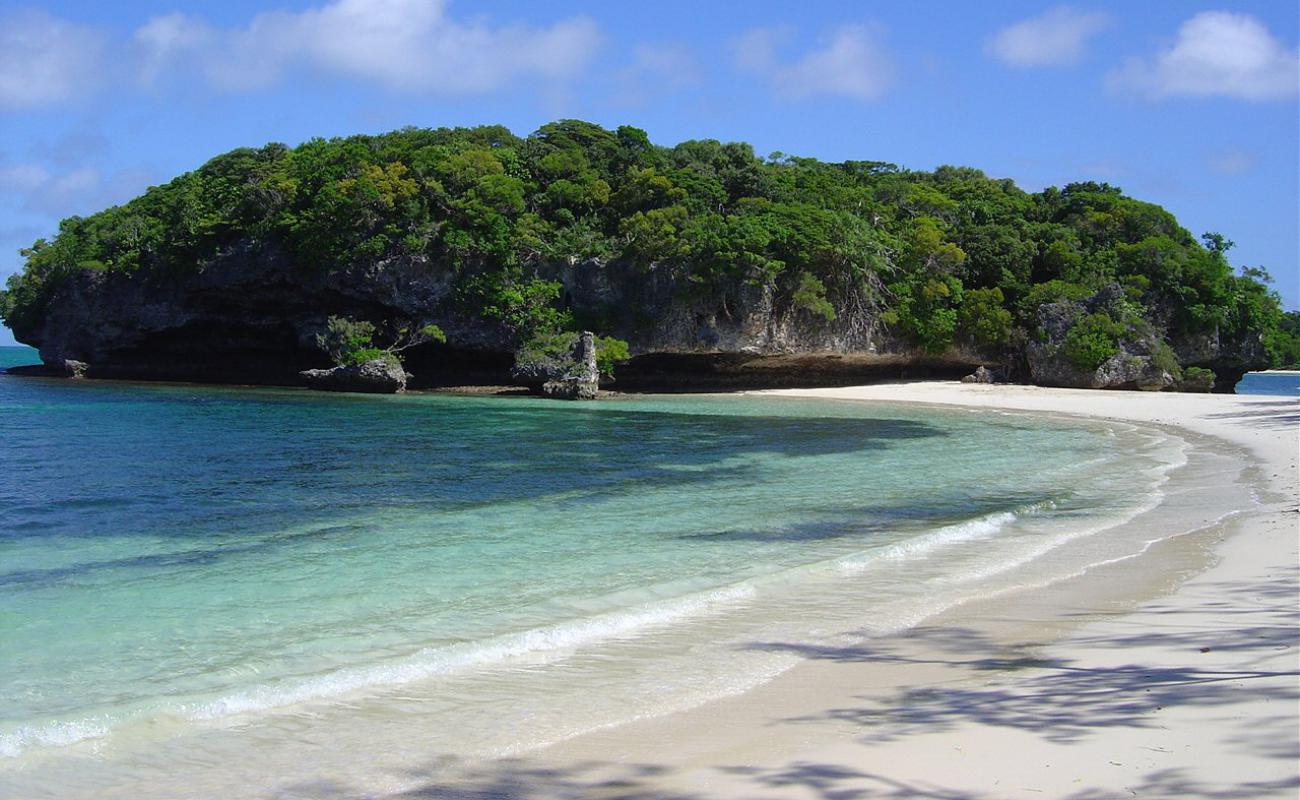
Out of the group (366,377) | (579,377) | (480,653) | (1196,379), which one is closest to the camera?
(480,653)

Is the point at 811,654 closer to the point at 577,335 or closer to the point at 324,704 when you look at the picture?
the point at 324,704

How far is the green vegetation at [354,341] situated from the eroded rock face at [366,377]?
0.73 ft

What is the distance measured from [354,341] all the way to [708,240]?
15.2 meters

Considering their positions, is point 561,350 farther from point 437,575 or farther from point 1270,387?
point 1270,387

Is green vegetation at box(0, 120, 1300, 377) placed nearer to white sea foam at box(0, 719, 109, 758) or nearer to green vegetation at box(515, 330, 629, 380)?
green vegetation at box(515, 330, 629, 380)

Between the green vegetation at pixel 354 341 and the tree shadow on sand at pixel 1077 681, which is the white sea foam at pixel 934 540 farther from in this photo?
the green vegetation at pixel 354 341

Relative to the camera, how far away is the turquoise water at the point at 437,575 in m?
5.22

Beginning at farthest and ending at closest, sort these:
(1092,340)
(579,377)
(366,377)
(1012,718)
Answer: (366,377), (1092,340), (579,377), (1012,718)

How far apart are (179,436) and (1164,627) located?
1994 centimetres

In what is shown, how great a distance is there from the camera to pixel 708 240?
3659cm

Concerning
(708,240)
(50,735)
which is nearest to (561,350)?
(708,240)

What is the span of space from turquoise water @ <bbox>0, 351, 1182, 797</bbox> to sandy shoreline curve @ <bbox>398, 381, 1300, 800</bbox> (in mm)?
428

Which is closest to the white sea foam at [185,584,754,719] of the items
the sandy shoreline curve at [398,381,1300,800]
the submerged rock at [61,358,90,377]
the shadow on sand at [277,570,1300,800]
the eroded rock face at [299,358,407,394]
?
the shadow on sand at [277,570,1300,800]

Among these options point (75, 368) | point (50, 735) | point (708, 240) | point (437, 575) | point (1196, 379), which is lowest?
point (50, 735)
